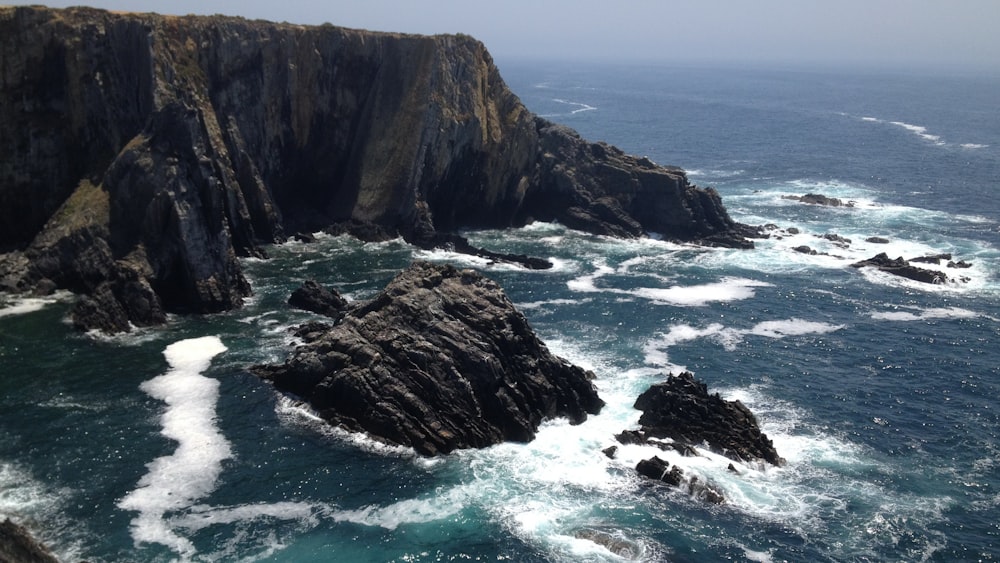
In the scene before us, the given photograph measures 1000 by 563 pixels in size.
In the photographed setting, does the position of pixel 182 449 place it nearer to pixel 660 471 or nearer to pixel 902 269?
pixel 660 471

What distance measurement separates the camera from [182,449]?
50719 mm

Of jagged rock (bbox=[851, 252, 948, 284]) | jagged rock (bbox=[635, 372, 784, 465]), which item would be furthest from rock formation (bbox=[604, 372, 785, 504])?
jagged rock (bbox=[851, 252, 948, 284])

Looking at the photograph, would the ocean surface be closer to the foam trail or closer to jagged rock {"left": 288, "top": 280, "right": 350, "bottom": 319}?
the foam trail

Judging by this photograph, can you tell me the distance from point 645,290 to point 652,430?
3399cm

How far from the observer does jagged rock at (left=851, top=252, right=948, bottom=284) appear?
302ft

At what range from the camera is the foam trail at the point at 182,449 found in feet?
142

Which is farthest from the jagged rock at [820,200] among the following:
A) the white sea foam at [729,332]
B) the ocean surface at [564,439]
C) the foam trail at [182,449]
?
the foam trail at [182,449]

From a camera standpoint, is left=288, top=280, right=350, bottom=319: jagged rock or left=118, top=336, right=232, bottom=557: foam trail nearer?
left=118, top=336, right=232, bottom=557: foam trail

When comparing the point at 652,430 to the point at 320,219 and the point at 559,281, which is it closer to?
the point at 559,281

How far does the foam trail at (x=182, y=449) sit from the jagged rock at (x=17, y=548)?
6575 millimetres

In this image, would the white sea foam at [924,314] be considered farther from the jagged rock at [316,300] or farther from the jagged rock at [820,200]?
the jagged rock at [316,300]

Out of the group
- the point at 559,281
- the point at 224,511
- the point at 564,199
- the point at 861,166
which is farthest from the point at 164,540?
the point at 861,166

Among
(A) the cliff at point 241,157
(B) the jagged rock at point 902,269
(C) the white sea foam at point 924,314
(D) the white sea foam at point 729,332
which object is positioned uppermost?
(A) the cliff at point 241,157

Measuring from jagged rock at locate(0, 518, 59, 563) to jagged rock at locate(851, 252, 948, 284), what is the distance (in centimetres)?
8827
